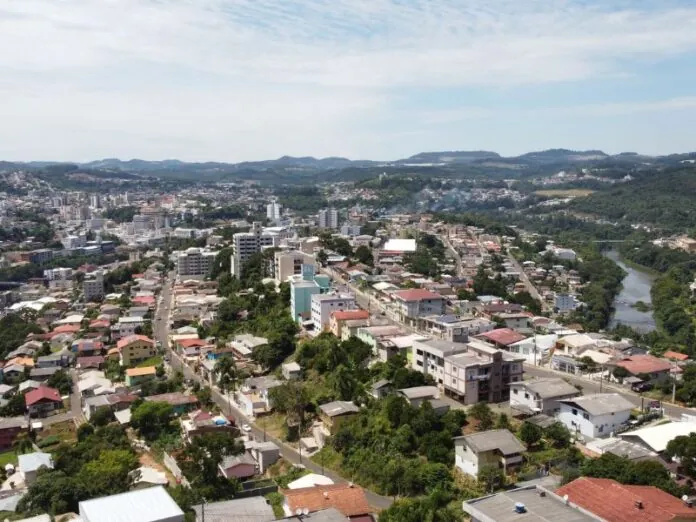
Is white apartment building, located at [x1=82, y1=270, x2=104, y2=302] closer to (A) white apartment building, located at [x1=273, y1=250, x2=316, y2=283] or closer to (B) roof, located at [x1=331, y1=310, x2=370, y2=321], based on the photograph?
(A) white apartment building, located at [x1=273, y1=250, x2=316, y2=283]

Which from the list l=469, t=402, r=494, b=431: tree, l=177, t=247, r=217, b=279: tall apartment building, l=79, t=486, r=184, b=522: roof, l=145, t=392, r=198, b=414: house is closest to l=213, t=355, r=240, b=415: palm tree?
l=145, t=392, r=198, b=414: house

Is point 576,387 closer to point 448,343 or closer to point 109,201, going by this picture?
point 448,343

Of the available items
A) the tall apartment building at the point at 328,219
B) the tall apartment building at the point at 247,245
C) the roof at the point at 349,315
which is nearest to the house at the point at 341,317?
the roof at the point at 349,315

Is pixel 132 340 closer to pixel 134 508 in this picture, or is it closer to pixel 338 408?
pixel 338 408

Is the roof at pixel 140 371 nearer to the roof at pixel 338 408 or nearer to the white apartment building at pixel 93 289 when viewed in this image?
the roof at pixel 338 408

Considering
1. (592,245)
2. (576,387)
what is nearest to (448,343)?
(576,387)
